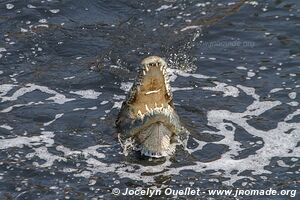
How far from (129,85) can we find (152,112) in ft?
6.61

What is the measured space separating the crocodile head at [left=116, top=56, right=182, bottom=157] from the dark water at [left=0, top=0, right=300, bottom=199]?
0.62 feet

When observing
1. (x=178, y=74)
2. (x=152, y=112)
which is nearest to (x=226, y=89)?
(x=178, y=74)

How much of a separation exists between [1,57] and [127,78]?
1784 millimetres

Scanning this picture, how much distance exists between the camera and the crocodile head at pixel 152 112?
9.10m

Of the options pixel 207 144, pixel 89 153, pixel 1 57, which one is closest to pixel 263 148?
pixel 207 144

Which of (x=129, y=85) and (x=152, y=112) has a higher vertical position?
(x=152, y=112)

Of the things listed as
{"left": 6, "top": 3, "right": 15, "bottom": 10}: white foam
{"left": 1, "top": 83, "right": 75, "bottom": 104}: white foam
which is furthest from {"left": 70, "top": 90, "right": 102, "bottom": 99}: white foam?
{"left": 6, "top": 3, "right": 15, "bottom": 10}: white foam

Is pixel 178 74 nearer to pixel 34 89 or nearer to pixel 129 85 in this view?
pixel 129 85

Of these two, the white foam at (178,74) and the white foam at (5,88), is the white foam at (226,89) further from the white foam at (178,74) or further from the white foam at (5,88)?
the white foam at (5,88)

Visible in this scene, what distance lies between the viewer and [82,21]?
1298 cm

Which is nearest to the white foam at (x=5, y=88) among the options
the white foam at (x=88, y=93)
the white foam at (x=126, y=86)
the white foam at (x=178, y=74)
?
the white foam at (x=88, y=93)

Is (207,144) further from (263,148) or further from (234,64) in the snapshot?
(234,64)

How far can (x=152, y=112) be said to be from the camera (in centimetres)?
916

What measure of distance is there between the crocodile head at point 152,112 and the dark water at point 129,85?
0.19 m
